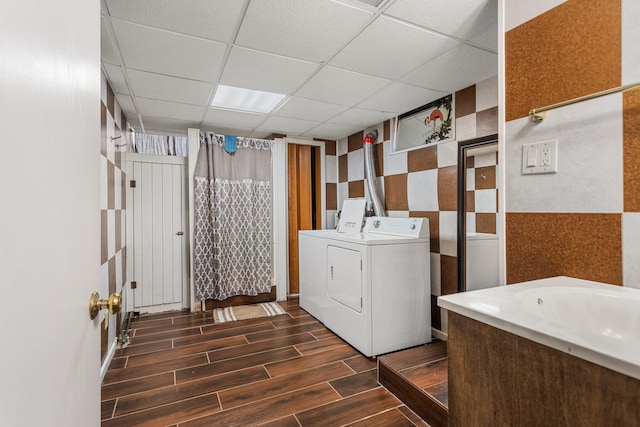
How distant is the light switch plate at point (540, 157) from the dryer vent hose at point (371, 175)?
197 centimetres

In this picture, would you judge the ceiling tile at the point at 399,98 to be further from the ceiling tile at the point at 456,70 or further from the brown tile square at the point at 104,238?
the brown tile square at the point at 104,238

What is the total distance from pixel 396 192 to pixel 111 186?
2.57 m

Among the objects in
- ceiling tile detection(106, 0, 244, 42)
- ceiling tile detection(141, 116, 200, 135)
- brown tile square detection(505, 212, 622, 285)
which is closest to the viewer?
brown tile square detection(505, 212, 622, 285)

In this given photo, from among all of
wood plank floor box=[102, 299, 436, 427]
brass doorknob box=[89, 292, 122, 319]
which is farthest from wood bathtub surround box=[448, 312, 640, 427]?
wood plank floor box=[102, 299, 436, 427]

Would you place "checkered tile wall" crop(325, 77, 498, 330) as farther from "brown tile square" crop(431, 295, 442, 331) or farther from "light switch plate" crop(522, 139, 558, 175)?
"light switch plate" crop(522, 139, 558, 175)

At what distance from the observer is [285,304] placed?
3643 millimetres

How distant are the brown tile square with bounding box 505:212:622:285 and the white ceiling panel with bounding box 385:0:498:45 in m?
1.02

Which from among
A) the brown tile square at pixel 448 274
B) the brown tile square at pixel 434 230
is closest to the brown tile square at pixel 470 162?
the brown tile square at pixel 434 230

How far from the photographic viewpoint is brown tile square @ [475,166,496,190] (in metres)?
2.13

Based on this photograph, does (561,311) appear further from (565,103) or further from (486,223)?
(486,223)

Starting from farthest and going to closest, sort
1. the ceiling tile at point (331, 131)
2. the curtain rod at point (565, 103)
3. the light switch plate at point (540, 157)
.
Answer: the ceiling tile at point (331, 131) → the light switch plate at point (540, 157) → the curtain rod at point (565, 103)

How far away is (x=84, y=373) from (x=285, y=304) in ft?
10.1

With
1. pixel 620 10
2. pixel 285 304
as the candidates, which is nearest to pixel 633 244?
pixel 620 10

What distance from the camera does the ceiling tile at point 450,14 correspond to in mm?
1430
